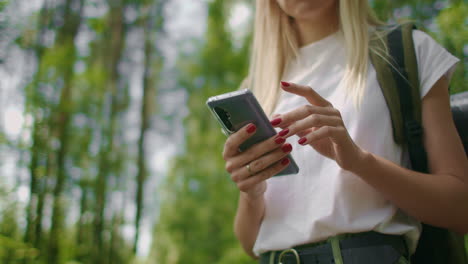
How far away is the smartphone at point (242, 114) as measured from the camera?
105 cm

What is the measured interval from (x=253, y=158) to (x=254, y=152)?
0.06 ft

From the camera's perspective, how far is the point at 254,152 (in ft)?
3.66

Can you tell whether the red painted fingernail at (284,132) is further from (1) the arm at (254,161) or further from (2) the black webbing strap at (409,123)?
(2) the black webbing strap at (409,123)

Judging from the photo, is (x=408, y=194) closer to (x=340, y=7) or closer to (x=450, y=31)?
(x=340, y=7)

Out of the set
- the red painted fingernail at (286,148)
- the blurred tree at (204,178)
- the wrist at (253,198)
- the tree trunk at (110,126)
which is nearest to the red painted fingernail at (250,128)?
the red painted fingernail at (286,148)

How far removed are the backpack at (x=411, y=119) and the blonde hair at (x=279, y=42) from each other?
0.26ft

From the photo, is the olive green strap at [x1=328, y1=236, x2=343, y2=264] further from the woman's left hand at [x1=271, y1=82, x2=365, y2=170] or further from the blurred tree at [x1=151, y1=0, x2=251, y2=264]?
the blurred tree at [x1=151, y1=0, x2=251, y2=264]

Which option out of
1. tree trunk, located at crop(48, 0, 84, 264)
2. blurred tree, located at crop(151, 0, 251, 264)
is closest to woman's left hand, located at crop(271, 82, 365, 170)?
tree trunk, located at crop(48, 0, 84, 264)

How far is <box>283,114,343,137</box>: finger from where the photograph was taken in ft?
3.15

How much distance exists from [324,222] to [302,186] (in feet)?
0.53

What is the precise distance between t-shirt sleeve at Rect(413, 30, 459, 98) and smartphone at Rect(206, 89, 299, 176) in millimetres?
463

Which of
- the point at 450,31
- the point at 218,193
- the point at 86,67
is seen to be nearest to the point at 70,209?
→ the point at 218,193

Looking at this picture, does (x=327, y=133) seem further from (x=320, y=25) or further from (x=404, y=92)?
(x=320, y=25)

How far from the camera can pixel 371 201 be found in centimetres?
109
